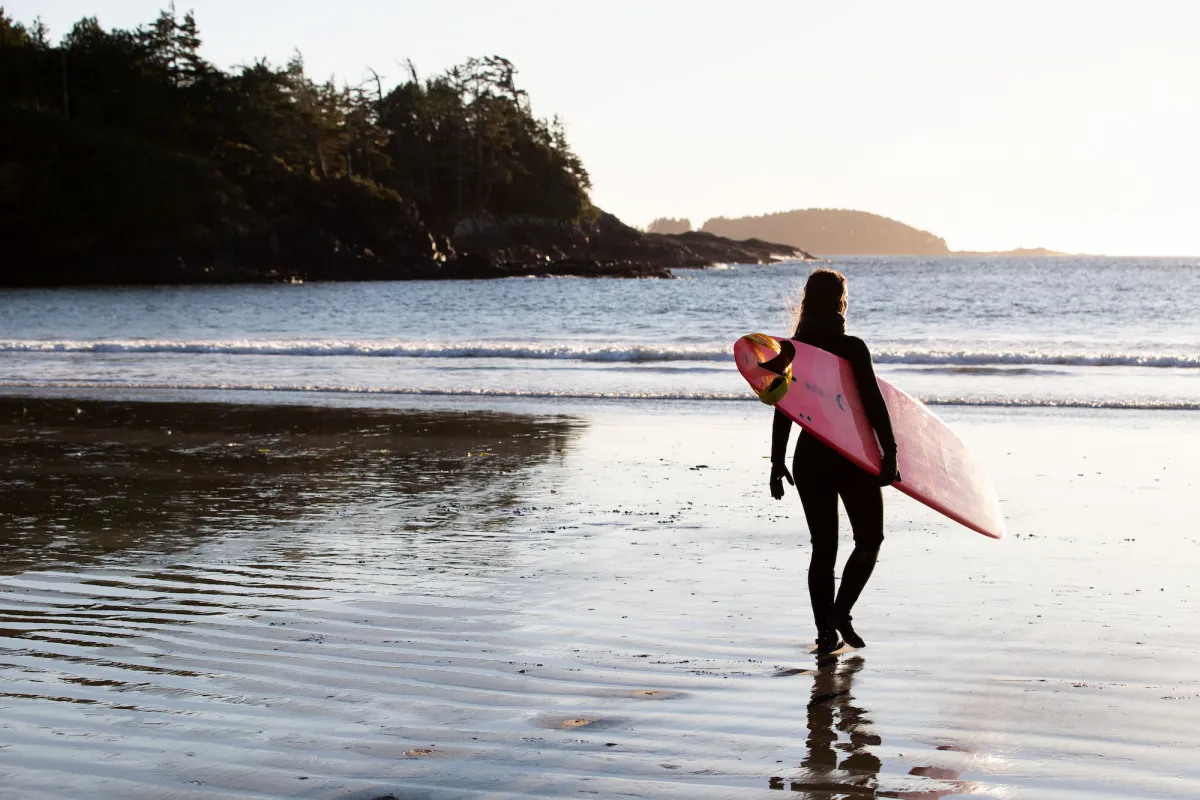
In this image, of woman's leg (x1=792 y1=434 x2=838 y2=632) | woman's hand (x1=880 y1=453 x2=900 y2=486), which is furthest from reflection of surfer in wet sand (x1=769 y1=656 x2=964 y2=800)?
woman's hand (x1=880 y1=453 x2=900 y2=486)

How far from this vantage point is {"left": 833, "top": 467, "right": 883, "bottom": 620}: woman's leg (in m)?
4.79

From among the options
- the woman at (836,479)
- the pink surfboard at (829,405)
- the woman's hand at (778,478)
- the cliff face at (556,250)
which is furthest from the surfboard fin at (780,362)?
the cliff face at (556,250)

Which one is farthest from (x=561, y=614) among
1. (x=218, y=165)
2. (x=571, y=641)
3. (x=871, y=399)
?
(x=218, y=165)

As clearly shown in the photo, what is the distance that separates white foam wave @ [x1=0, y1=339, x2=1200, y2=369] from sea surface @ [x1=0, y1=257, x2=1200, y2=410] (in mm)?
53

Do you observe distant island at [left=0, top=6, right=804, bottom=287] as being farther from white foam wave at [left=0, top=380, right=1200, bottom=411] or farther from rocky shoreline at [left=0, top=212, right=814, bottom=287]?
white foam wave at [left=0, top=380, right=1200, bottom=411]

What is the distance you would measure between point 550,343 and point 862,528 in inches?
917

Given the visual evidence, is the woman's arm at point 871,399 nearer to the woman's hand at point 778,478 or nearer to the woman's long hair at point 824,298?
the woman's long hair at point 824,298

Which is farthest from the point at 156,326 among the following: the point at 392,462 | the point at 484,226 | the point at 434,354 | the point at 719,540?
the point at 484,226

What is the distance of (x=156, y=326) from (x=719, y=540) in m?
30.5

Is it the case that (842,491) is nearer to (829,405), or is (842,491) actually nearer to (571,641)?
(829,405)

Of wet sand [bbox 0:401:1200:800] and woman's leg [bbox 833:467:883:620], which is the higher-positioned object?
woman's leg [bbox 833:467:883:620]

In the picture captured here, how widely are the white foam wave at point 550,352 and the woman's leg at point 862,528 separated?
17.2 meters

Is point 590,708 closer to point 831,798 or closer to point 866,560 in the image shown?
point 831,798

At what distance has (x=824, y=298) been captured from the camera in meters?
4.86
